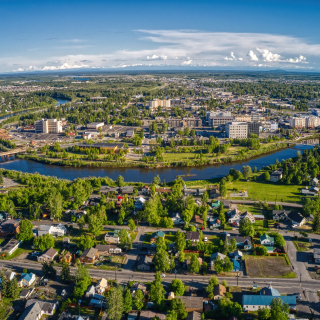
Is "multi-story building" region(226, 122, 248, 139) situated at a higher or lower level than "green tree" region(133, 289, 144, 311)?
higher

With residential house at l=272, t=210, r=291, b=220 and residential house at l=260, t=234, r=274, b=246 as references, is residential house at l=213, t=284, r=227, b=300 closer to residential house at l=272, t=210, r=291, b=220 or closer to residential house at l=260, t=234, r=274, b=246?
residential house at l=260, t=234, r=274, b=246

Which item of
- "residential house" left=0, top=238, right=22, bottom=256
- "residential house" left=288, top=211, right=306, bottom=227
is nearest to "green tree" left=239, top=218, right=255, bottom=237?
"residential house" left=288, top=211, right=306, bottom=227

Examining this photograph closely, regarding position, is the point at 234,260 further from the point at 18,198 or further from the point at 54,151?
the point at 54,151

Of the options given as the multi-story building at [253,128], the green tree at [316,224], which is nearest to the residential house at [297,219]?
the green tree at [316,224]

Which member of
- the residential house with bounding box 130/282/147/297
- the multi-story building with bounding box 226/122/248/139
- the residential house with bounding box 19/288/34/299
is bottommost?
the residential house with bounding box 19/288/34/299

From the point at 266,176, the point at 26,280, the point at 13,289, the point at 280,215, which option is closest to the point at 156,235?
the point at 26,280

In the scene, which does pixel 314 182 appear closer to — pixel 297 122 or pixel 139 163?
pixel 139 163

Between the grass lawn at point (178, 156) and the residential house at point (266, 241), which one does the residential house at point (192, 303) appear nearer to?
the residential house at point (266, 241)
